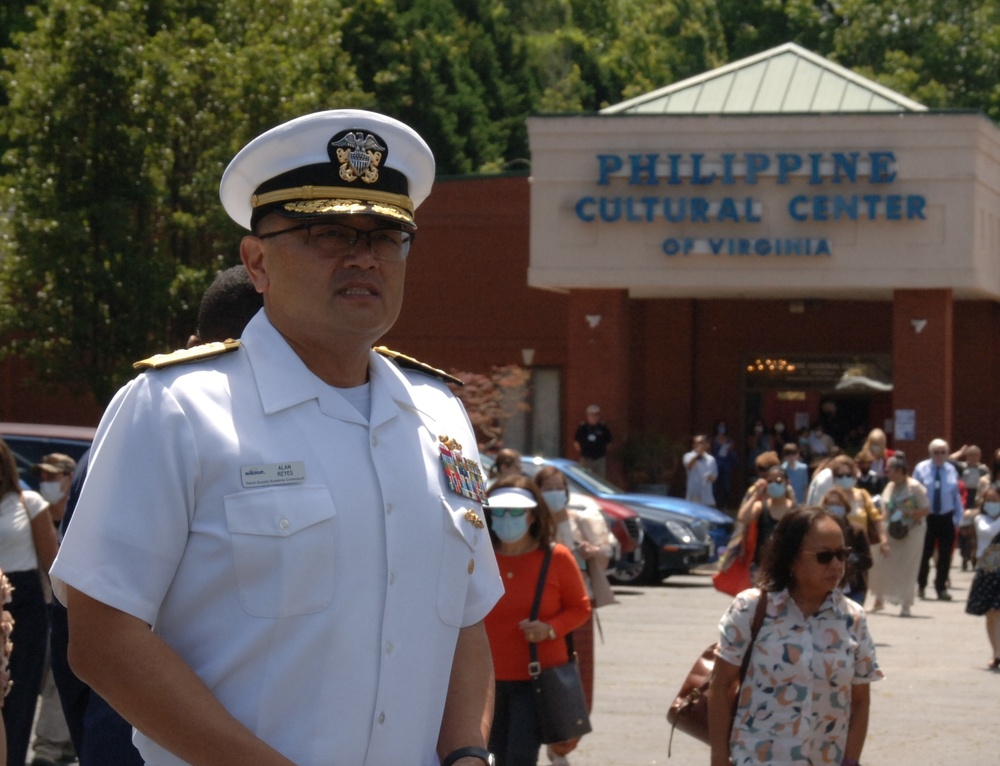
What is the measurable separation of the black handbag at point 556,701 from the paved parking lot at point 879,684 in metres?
2.00

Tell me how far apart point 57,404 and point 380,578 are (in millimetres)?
34898

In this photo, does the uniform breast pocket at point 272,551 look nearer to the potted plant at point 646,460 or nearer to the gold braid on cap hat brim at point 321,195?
the gold braid on cap hat brim at point 321,195

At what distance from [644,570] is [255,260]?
18.9 metres

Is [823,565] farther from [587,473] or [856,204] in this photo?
[856,204]

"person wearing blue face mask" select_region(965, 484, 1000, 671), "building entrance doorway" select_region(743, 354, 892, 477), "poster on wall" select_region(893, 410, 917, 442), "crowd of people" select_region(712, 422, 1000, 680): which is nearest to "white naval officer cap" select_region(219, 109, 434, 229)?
"crowd of people" select_region(712, 422, 1000, 680)

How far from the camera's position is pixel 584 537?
11195mm

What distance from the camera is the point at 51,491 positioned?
34.5ft

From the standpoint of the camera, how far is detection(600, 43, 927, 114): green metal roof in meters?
31.8

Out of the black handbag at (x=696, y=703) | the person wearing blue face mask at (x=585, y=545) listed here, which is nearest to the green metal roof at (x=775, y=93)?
the person wearing blue face mask at (x=585, y=545)

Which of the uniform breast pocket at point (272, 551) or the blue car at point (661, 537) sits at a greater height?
the uniform breast pocket at point (272, 551)

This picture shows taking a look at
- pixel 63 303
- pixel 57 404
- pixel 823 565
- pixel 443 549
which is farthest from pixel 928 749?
pixel 57 404

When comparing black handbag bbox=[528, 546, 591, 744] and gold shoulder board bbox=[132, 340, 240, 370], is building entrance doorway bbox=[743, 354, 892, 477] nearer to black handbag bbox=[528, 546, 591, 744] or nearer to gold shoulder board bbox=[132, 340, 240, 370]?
black handbag bbox=[528, 546, 591, 744]

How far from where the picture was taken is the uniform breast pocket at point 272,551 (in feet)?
8.88

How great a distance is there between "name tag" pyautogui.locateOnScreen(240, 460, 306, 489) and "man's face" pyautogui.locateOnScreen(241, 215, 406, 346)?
0.91ft
